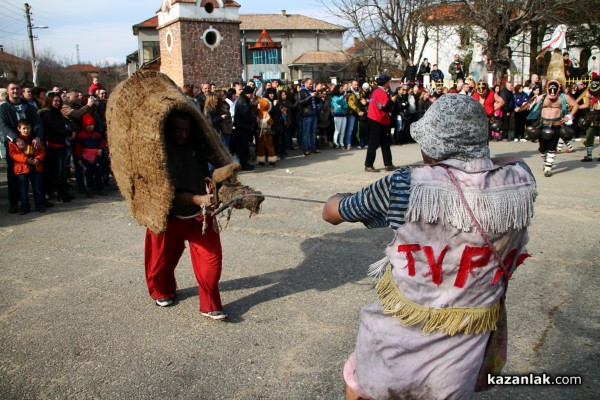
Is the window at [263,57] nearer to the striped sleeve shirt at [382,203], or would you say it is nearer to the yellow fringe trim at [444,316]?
the striped sleeve shirt at [382,203]

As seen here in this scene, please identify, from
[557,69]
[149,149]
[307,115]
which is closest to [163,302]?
[149,149]

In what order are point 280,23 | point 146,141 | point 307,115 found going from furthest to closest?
point 280,23 → point 307,115 → point 146,141

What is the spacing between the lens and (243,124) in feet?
36.9

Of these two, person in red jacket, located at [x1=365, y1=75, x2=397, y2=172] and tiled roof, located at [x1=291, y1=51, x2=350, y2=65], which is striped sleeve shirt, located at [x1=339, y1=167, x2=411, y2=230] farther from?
tiled roof, located at [x1=291, y1=51, x2=350, y2=65]

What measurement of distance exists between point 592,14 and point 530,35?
3.59 metres

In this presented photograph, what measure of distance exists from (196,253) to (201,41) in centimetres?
1857

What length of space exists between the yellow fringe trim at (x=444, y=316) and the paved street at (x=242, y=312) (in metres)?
1.38

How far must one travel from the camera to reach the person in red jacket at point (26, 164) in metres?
7.86

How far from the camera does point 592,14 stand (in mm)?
24719

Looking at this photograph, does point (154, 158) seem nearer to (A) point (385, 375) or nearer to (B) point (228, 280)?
(B) point (228, 280)

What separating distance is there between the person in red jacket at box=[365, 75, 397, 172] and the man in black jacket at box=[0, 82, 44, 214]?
6.05 metres

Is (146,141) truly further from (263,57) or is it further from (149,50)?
(149,50)

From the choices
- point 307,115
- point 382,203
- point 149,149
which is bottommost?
point 382,203

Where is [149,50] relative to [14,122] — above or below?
above
